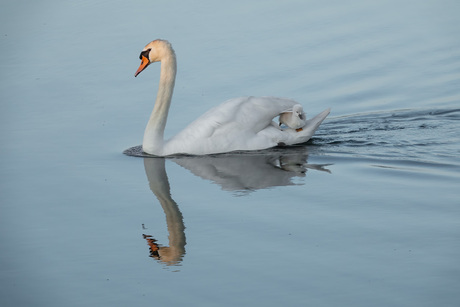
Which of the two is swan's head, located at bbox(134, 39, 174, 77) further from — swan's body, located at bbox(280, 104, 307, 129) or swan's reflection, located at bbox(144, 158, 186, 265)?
swan's body, located at bbox(280, 104, 307, 129)

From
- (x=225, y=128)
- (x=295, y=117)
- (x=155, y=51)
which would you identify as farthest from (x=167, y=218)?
(x=155, y=51)

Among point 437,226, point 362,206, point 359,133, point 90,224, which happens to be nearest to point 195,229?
point 90,224

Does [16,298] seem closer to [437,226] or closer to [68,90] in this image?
[437,226]

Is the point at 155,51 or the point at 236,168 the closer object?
the point at 236,168

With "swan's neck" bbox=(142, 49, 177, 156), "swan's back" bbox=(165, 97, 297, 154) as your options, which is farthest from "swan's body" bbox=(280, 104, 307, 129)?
"swan's neck" bbox=(142, 49, 177, 156)

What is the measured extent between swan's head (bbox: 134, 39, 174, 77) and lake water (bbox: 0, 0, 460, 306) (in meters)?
1.05

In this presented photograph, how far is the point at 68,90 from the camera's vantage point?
1292 centimetres

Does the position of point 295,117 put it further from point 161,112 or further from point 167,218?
point 167,218

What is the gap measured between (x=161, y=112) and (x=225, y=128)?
92 centimetres

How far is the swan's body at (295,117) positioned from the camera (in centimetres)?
1005

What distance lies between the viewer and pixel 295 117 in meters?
10.1

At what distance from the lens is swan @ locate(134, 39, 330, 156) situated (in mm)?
10031

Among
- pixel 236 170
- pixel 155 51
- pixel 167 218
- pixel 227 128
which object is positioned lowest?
pixel 167 218

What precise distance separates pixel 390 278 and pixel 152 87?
724 cm
